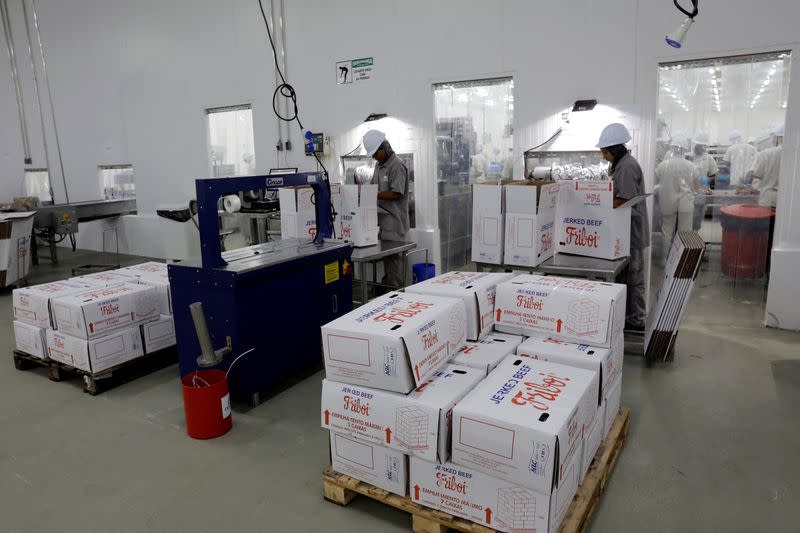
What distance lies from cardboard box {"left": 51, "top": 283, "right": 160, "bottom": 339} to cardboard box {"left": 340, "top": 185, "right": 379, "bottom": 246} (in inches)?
62.6

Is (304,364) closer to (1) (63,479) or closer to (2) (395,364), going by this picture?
(1) (63,479)

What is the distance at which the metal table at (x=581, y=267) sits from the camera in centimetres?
341

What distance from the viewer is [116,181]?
8.23 meters

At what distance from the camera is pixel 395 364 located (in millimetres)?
1924

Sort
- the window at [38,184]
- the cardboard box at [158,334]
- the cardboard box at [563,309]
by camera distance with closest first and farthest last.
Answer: the cardboard box at [563,309], the cardboard box at [158,334], the window at [38,184]

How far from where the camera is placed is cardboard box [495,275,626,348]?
2.35 meters

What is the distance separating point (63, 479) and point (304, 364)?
1421 millimetres

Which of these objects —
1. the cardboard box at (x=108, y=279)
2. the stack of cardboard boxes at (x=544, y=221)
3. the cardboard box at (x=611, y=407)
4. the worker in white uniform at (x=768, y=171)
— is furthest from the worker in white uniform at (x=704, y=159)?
the cardboard box at (x=108, y=279)

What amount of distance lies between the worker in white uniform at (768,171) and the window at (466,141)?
1.96m

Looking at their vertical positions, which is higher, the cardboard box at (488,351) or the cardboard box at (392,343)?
the cardboard box at (392,343)

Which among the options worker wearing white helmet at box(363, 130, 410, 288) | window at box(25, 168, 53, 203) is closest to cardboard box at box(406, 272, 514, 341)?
worker wearing white helmet at box(363, 130, 410, 288)

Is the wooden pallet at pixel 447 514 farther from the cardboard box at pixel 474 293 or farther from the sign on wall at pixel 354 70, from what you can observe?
the sign on wall at pixel 354 70

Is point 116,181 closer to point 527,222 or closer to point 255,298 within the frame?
point 255,298

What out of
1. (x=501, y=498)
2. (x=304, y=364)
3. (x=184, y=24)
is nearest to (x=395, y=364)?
(x=501, y=498)
